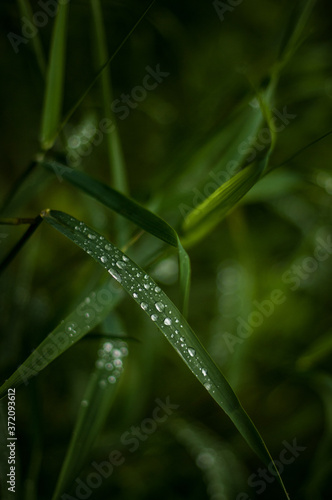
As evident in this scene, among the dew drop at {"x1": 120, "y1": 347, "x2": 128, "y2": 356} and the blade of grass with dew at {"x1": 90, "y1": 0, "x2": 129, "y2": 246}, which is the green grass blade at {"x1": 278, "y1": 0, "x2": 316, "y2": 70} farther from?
the dew drop at {"x1": 120, "y1": 347, "x2": 128, "y2": 356}

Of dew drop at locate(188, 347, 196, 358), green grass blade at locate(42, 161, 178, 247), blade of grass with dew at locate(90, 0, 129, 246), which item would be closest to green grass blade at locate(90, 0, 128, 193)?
blade of grass with dew at locate(90, 0, 129, 246)

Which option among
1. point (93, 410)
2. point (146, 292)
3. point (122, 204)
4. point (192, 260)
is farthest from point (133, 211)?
point (192, 260)

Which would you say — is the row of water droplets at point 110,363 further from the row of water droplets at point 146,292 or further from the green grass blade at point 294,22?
the green grass blade at point 294,22

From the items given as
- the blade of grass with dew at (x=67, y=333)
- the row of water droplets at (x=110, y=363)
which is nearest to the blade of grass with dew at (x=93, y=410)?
the row of water droplets at (x=110, y=363)

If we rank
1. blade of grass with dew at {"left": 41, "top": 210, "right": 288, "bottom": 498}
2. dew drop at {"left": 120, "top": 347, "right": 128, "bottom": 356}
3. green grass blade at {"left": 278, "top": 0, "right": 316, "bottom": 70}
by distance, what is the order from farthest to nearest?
dew drop at {"left": 120, "top": 347, "right": 128, "bottom": 356}, green grass blade at {"left": 278, "top": 0, "right": 316, "bottom": 70}, blade of grass with dew at {"left": 41, "top": 210, "right": 288, "bottom": 498}

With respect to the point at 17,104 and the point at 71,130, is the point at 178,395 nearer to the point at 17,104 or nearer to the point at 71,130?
the point at 71,130

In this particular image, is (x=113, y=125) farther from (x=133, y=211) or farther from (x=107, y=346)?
(x=107, y=346)
